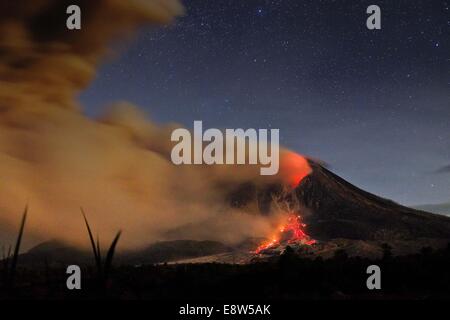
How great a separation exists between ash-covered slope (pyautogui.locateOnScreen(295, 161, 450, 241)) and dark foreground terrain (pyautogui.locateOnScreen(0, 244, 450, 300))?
33233 millimetres

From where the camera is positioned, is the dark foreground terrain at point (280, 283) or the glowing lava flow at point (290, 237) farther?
the glowing lava flow at point (290, 237)

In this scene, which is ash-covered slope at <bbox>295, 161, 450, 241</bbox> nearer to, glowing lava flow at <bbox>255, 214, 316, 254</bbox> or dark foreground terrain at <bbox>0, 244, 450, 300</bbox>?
glowing lava flow at <bbox>255, 214, 316, 254</bbox>

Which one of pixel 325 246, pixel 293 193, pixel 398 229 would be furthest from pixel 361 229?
pixel 293 193

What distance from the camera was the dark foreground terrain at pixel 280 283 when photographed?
24.3 meters

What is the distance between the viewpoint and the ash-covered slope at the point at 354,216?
2437 inches

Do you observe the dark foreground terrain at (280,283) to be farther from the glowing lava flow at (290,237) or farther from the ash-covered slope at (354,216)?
the ash-covered slope at (354,216)

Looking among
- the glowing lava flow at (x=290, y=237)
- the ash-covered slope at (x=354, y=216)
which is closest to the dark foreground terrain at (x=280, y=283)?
the glowing lava flow at (x=290, y=237)

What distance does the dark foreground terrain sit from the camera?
24281mm

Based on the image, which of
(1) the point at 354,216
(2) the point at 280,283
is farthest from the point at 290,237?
(2) the point at 280,283

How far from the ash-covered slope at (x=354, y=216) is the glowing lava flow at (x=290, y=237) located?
1320 mm

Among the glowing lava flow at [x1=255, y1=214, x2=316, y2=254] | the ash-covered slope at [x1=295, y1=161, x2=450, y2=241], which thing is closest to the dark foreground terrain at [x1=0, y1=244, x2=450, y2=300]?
the glowing lava flow at [x1=255, y1=214, x2=316, y2=254]

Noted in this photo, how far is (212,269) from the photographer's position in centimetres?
3278
